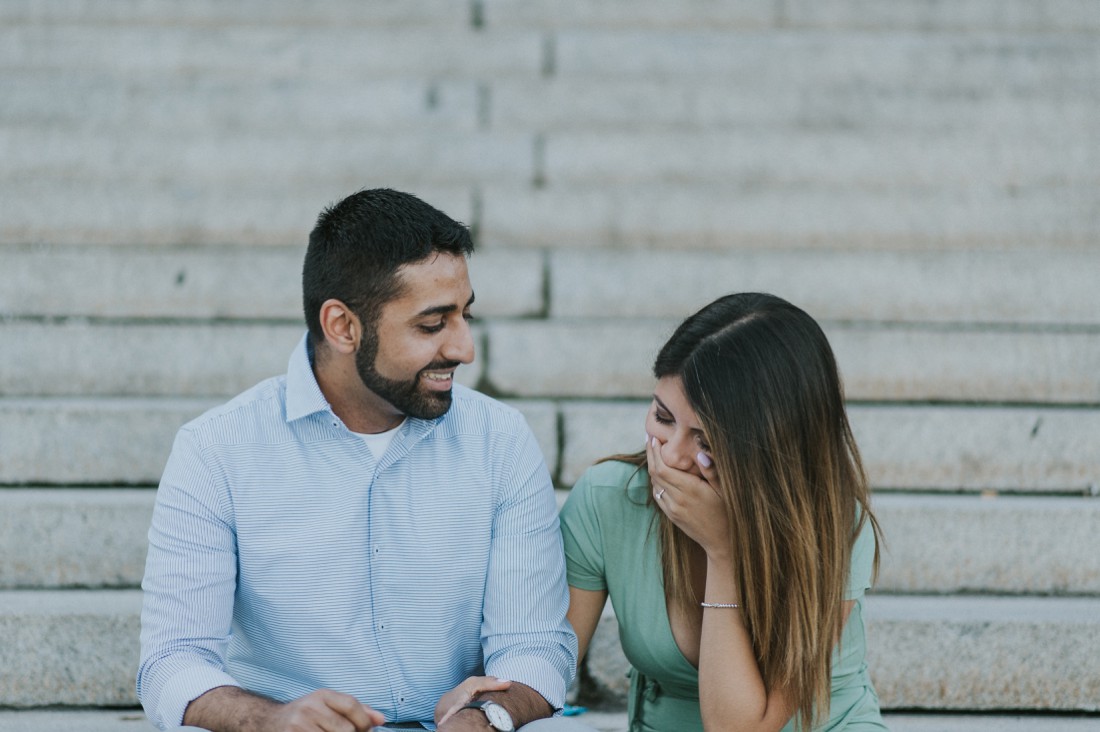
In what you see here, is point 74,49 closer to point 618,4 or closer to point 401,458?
point 618,4

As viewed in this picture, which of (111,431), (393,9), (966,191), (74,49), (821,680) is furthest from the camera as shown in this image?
(393,9)

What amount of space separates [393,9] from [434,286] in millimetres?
3196

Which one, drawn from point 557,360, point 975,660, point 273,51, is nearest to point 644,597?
point 975,660

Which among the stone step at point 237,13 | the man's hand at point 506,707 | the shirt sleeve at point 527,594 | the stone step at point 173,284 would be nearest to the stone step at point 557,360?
the stone step at point 173,284

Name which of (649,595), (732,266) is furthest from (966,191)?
(649,595)

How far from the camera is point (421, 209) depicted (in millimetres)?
2102

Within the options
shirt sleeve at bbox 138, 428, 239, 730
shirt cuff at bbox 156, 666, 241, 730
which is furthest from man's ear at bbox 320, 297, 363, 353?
shirt cuff at bbox 156, 666, 241, 730

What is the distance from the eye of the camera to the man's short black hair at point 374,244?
6.79 feet

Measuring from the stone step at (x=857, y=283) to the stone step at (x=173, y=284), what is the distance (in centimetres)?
19

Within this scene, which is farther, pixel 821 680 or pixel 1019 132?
pixel 1019 132

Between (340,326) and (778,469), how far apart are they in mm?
865

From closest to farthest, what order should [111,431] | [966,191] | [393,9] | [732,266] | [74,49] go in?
[111,431] → [732,266] → [966,191] → [74,49] → [393,9]

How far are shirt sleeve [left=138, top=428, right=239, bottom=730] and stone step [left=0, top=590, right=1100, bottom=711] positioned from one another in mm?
646

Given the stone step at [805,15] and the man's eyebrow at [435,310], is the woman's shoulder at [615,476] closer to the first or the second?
the man's eyebrow at [435,310]
